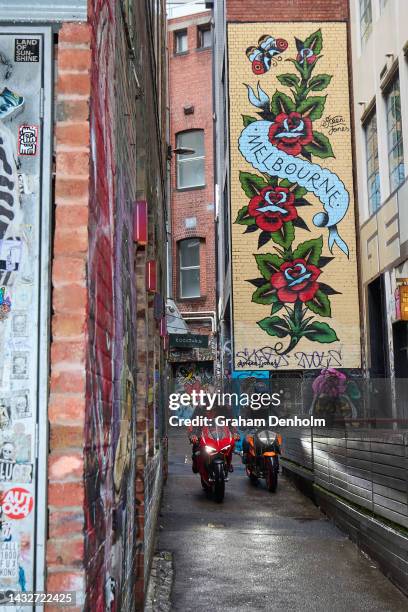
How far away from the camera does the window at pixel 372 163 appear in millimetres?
16062

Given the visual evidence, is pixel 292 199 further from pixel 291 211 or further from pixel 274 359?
pixel 274 359

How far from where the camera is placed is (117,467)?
11.8 feet

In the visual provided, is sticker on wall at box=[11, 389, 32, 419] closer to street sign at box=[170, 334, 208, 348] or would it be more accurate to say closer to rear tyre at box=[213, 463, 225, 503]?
rear tyre at box=[213, 463, 225, 503]

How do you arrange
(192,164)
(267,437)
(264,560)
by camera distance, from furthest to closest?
(192,164) → (267,437) → (264,560)

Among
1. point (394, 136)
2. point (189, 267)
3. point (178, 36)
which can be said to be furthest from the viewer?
point (178, 36)

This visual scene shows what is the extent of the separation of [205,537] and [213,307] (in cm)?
1999

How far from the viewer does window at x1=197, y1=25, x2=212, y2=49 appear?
30.0 meters

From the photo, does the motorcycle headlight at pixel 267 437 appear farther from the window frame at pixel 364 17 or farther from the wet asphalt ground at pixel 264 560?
the window frame at pixel 364 17

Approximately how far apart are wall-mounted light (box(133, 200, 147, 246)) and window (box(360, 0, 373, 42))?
12.8m

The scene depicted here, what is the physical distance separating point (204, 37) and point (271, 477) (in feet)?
74.3

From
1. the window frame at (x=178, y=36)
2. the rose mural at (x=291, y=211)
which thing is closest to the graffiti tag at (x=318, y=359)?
the rose mural at (x=291, y=211)

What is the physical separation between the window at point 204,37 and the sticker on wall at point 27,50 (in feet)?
94.8

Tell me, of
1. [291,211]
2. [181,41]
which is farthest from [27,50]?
[181,41]

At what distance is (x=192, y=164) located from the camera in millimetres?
29453
